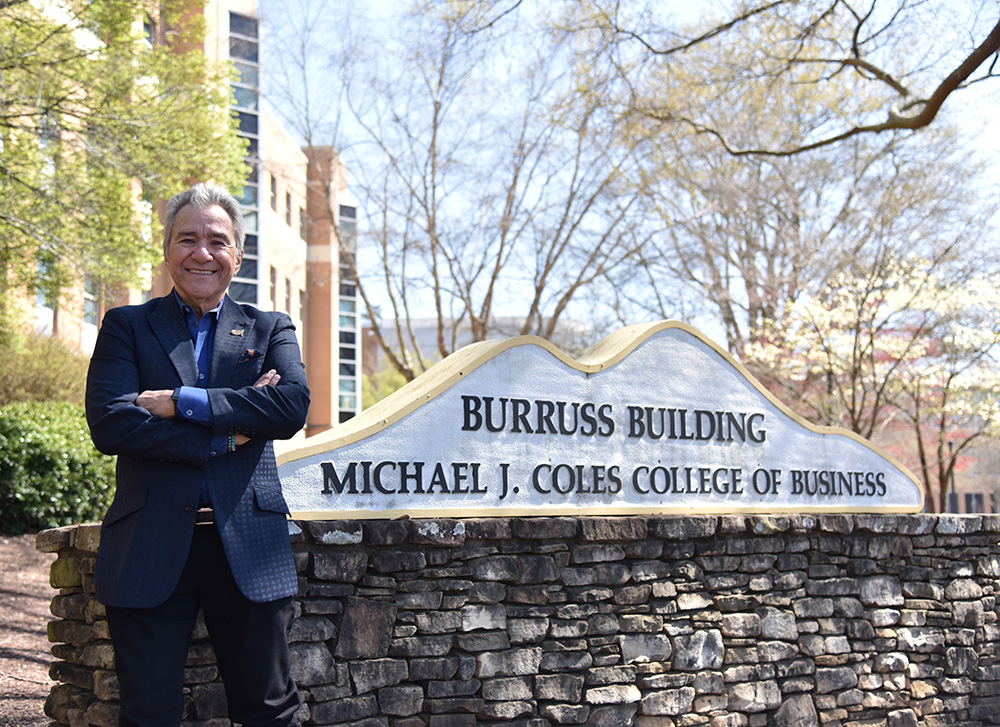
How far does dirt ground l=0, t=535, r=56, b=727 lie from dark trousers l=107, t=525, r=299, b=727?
7.95ft

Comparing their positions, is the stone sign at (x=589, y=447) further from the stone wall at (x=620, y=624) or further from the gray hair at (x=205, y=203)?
the gray hair at (x=205, y=203)

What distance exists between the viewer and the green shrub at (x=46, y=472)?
846cm

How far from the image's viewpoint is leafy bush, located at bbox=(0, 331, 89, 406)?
10.3 metres

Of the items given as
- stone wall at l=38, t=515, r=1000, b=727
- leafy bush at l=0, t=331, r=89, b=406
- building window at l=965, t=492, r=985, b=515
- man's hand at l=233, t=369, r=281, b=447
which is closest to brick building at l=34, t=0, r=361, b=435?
leafy bush at l=0, t=331, r=89, b=406

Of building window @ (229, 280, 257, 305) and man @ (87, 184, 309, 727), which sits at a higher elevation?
building window @ (229, 280, 257, 305)

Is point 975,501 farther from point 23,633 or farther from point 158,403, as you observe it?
point 158,403

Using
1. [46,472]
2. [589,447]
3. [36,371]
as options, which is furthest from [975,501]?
[589,447]

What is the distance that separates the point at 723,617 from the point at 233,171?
7.74 m

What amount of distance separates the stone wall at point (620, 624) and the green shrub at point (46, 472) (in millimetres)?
5013

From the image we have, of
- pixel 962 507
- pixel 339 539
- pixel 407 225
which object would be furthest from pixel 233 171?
pixel 962 507

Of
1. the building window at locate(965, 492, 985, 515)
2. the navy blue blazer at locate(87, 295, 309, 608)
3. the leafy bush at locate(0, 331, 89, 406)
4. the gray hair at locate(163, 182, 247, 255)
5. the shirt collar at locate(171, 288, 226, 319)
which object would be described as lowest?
the building window at locate(965, 492, 985, 515)

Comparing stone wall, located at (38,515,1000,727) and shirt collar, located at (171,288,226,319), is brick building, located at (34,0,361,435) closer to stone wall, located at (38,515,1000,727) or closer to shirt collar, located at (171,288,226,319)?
stone wall, located at (38,515,1000,727)

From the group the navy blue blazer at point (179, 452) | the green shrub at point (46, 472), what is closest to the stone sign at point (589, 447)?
the navy blue blazer at point (179, 452)

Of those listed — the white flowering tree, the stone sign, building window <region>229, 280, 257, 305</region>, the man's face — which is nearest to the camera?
the man's face
